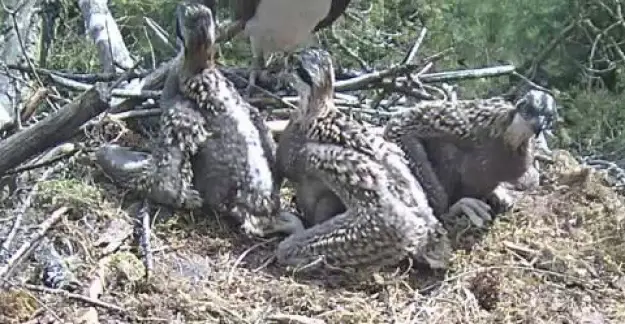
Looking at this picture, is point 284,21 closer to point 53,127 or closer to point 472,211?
point 472,211

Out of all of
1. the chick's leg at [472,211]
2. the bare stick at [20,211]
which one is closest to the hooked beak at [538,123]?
the chick's leg at [472,211]

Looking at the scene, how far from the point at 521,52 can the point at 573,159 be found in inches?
87.8

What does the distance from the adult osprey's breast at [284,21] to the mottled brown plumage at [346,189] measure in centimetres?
118

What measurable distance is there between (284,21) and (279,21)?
0.12 feet

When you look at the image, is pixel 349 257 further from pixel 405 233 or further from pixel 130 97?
pixel 130 97

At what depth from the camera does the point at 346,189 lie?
3.54m

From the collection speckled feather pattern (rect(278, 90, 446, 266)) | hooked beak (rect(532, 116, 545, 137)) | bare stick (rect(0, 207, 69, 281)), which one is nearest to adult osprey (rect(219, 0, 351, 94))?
speckled feather pattern (rect(278, 90, 446, 266))

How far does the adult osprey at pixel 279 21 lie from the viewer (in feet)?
16.3

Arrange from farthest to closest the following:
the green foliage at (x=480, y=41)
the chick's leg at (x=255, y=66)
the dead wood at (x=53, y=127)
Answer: the green foliage at (x=480, y=41) < the chick's leg at (x=255, y=66) < the dead wood at (x=53, y=127)

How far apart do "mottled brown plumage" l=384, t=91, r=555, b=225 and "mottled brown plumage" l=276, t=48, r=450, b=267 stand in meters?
0.15

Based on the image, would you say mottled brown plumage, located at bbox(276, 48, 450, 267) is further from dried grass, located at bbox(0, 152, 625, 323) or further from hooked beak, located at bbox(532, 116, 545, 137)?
hooked beak, located at bbox(532, 116, 545, 137)

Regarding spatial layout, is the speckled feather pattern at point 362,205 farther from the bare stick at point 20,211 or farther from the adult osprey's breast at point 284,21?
the adult osprey's breast at point 284,21

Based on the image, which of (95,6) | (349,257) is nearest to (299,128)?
(349,257)

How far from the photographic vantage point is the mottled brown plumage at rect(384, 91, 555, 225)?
368cm
